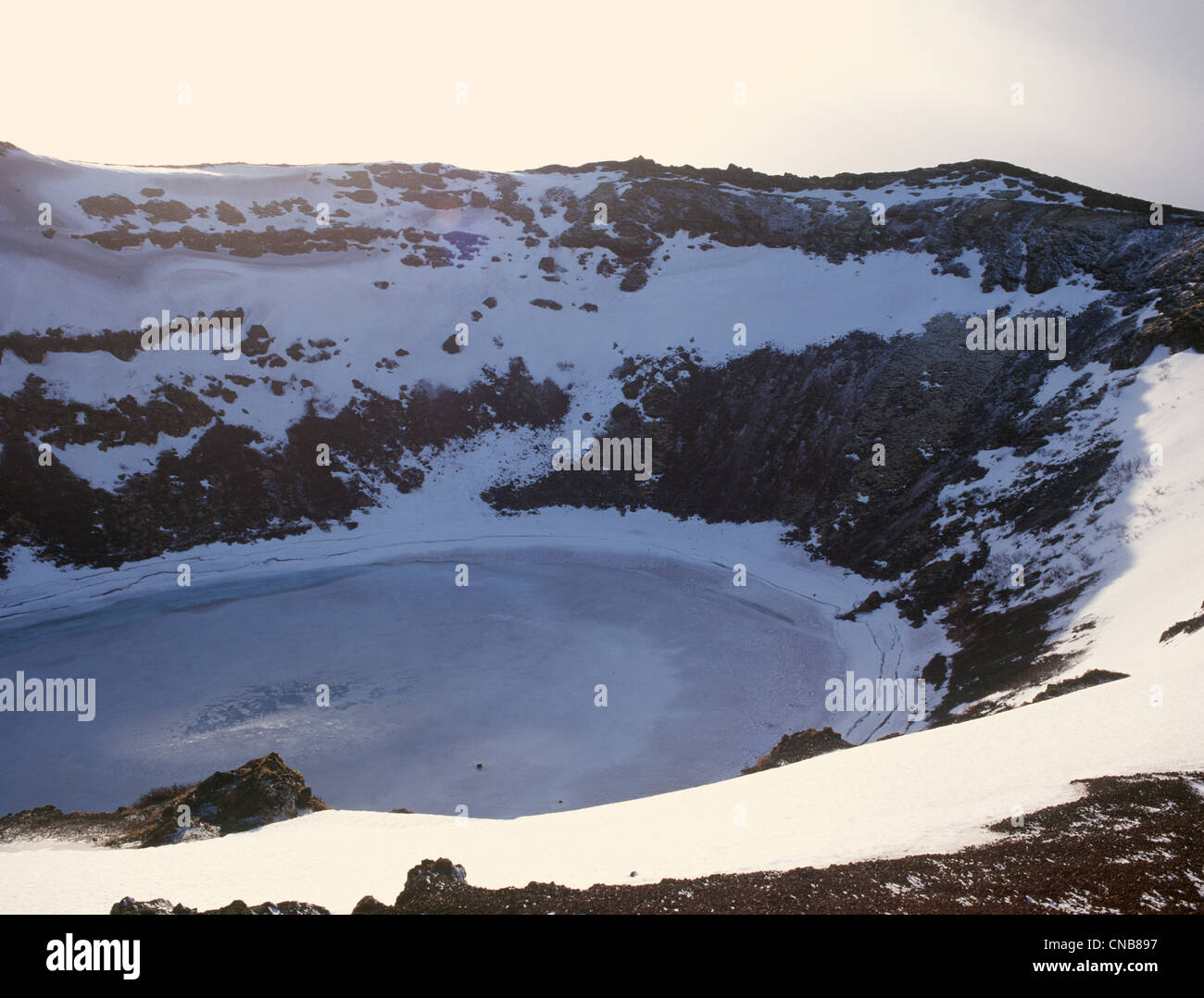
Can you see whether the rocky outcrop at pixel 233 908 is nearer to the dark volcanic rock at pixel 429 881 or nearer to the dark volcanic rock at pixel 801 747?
the dark volcanic rock at pixel 429 881

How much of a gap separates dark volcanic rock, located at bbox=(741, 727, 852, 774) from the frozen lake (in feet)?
9.43

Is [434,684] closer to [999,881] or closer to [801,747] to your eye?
[801,747]

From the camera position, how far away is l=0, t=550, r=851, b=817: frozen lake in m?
23.0

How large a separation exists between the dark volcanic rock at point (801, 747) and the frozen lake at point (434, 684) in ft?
9.43

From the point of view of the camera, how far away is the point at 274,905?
9.79 m

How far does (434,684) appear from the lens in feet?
94.1

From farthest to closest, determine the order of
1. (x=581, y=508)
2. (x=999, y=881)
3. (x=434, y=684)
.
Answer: (x=581, y=508) < (x=434, y=684) < (x=999, y=881)

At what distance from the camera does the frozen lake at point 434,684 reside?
2305 centimetres

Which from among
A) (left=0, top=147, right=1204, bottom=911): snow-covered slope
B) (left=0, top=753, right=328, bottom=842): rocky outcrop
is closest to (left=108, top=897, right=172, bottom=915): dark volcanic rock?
(left=0, top=147, right=1204, bottom=911): snow-covered slope

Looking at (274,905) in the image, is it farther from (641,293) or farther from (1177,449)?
(641,293)

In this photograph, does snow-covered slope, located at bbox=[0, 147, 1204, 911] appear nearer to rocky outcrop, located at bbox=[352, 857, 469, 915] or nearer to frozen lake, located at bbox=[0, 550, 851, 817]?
frozen lake, located at bbox=[0, 550, 851, 817]

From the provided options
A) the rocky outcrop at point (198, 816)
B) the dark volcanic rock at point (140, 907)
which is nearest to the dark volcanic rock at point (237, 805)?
A: the rocky outcrop at point (198, 816)

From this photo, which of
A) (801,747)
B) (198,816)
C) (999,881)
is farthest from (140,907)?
(801,747)

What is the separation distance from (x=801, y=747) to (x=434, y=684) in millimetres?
14568
